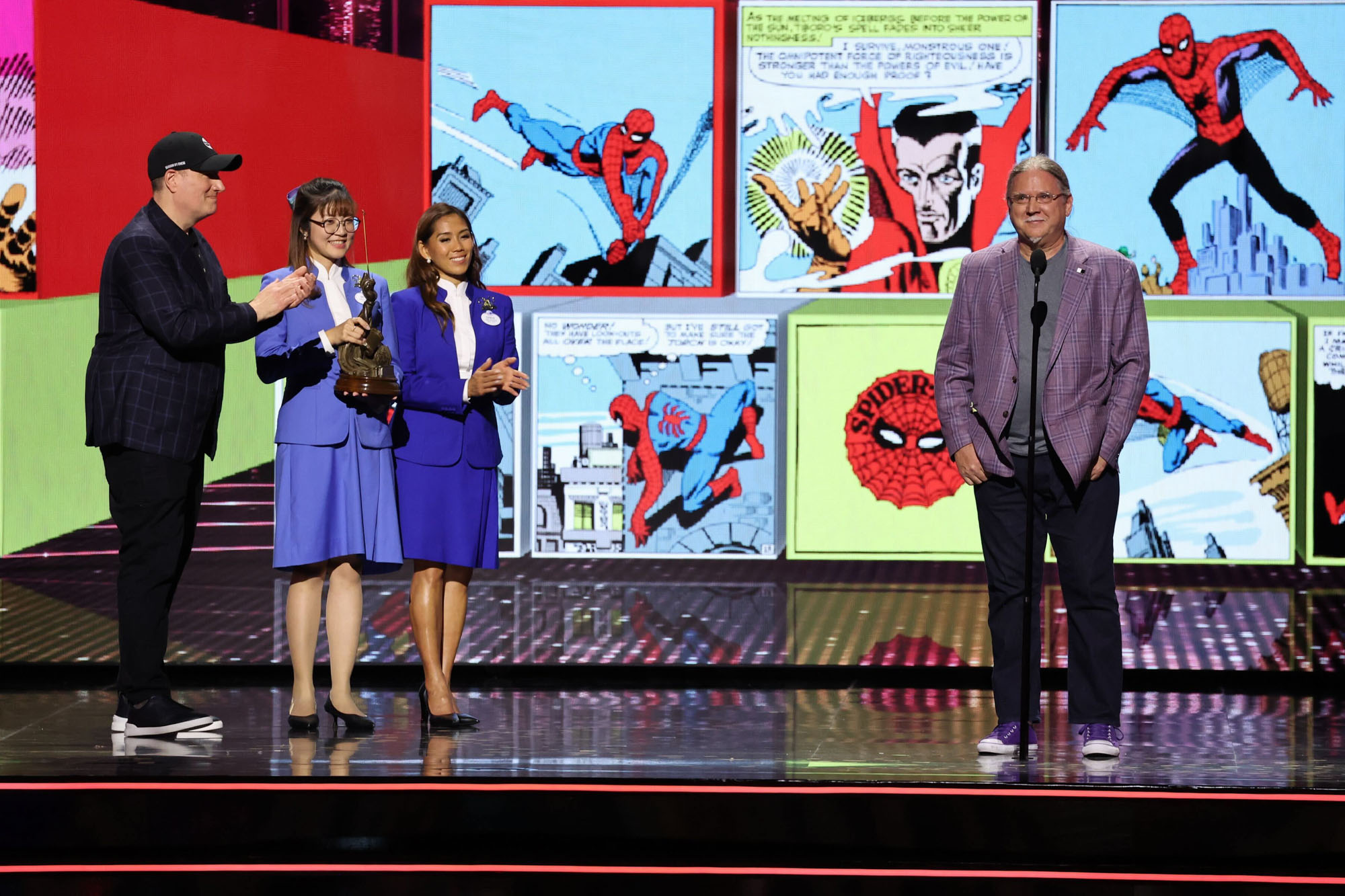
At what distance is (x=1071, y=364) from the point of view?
12.5ft

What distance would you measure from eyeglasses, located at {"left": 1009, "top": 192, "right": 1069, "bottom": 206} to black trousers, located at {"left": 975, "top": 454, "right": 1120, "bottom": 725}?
1.88 ft

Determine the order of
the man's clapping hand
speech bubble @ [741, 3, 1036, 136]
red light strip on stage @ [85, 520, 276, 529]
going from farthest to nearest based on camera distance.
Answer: red light strip on stage @ [85, 520, 276, 529] < speech bubble @ [741, 3, 1036, 136] < the man's clapping hand

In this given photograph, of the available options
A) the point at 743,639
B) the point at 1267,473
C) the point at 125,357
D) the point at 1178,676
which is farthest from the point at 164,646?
the point at 1267,473

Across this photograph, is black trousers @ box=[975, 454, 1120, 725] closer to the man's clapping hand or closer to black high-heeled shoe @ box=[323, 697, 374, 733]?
black high-heeled shoe @ box=[323, 697, 374, 733]

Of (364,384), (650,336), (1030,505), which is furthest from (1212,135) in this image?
(364,384)

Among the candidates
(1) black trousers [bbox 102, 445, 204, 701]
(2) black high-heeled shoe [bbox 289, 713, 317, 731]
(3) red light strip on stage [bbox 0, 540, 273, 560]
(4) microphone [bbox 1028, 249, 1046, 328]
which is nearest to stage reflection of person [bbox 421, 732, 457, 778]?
(2) black high-heeled shoe [bbox 289, 713, 317, 731]

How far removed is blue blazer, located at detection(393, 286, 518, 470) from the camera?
423 centimetres

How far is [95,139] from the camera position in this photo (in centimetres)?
591

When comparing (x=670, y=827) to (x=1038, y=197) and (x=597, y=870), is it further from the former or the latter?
(x=1038, y=197)

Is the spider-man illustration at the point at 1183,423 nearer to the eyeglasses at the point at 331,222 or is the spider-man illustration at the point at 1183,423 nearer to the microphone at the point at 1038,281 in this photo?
the microphone at the point at 1038,281

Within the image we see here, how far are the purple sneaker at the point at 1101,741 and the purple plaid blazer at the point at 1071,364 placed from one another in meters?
0.57

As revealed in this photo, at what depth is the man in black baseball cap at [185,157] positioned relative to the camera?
4.04 meters

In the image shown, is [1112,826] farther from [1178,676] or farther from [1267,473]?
[1267,473]

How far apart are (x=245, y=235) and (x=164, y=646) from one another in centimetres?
256
